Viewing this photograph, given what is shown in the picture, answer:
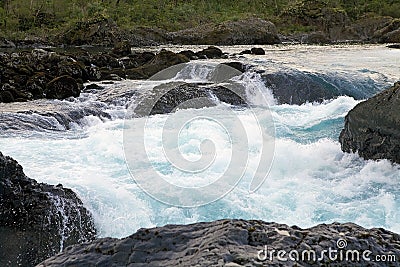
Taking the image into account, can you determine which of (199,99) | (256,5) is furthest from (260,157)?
(256,5)

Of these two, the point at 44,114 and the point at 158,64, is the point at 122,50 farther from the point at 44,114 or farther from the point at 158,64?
the point at 44,114

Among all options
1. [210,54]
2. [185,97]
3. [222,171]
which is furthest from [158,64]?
[222,171]

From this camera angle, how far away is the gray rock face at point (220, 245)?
209 centimetres

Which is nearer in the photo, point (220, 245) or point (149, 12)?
point (220, 245)

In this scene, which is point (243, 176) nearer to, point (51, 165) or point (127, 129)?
point (51, 165)

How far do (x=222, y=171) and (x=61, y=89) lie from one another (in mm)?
6375

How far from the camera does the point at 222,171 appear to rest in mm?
6387

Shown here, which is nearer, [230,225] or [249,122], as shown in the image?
A: [230,225]

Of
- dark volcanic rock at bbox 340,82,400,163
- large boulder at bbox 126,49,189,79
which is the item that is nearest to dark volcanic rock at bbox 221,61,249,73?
large boulder at bbox 126,49,189,79

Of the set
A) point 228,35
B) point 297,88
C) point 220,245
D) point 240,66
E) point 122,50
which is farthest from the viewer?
point 228,35

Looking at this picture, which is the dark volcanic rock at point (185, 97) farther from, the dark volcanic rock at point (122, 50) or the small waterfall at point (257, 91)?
the dark volcanic rock at point (122, 50)

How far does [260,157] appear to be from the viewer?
7.20 m

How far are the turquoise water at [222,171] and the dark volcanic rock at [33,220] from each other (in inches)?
11.4

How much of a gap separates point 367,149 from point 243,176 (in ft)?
6.17
